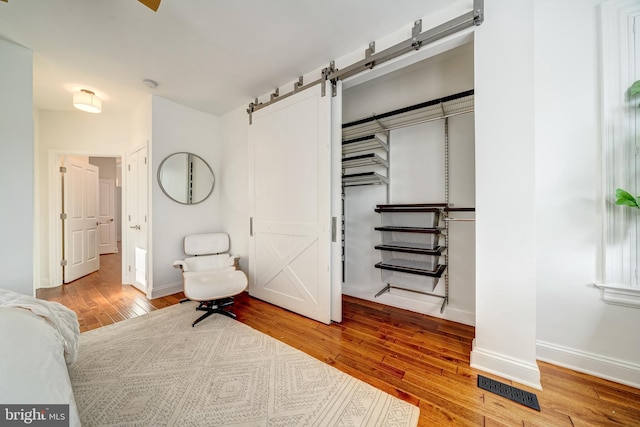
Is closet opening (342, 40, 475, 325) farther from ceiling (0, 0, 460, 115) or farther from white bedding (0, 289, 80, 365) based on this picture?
white bedding (0, 289, 80, 365)

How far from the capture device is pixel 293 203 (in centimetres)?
265

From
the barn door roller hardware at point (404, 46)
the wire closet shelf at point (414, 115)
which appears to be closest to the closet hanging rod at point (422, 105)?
the wire closet shelf at point (414, 115)

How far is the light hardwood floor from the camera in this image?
1327 mm

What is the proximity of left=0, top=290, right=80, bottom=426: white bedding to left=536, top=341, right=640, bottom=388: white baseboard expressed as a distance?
2.71m

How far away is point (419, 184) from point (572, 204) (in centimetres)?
118

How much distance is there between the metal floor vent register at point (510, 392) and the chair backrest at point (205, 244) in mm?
3136

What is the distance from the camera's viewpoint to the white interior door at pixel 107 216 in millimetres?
6284

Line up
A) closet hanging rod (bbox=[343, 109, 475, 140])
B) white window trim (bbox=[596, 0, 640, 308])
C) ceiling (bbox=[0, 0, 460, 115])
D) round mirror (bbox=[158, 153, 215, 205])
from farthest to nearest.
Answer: round mirror (bbox=[158, 153, 215, 205])
closet hanging rod (bbox=[343, 109, 475, 140])
ceiling (bbox=[0, 0, 460, 115])
white window trim (bbox=[596, 0, 640, 308])

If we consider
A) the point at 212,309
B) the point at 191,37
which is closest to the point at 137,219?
the point at 212,309

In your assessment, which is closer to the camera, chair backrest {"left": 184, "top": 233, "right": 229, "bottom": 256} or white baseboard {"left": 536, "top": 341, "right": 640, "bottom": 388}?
white baseboard {"left": 536, "top": 341, "right": 640, "bottom": 388}

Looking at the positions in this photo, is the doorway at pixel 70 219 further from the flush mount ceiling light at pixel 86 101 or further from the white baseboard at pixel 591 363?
the white baseboard at pixel 591 363

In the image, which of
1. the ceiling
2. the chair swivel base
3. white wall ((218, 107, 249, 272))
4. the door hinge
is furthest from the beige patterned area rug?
the ceiling

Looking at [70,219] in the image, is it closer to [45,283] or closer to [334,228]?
[45,283]

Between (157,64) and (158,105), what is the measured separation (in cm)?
88
